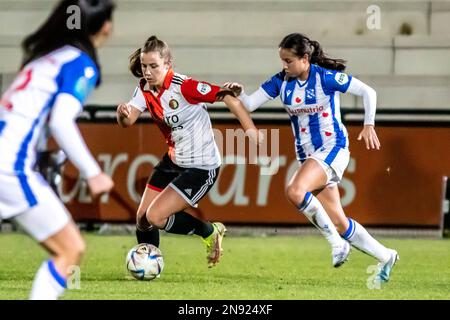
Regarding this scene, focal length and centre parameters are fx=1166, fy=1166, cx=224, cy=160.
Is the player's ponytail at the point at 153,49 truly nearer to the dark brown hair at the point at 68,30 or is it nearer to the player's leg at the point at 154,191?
the player's leg at the point at 154,191

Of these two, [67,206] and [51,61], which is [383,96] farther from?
[51,61]

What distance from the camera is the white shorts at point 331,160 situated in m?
8.39

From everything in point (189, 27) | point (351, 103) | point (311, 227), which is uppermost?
point (189, 27)

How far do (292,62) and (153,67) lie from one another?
1.00 meters

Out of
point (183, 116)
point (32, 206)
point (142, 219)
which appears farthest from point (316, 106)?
point (32, 206)

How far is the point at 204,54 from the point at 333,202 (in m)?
8.55

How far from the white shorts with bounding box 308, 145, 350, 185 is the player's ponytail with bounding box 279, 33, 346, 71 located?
613 mm

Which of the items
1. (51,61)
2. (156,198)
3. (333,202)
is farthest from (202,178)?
(51,61)

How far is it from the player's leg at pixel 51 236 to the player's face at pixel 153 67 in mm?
3044

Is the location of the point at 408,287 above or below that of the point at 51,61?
below

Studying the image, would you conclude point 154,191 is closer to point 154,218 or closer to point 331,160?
point 154,218

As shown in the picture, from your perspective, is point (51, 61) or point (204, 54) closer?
point (51, 61)

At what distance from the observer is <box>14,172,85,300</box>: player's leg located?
202 inches

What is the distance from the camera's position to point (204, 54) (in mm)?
16828
